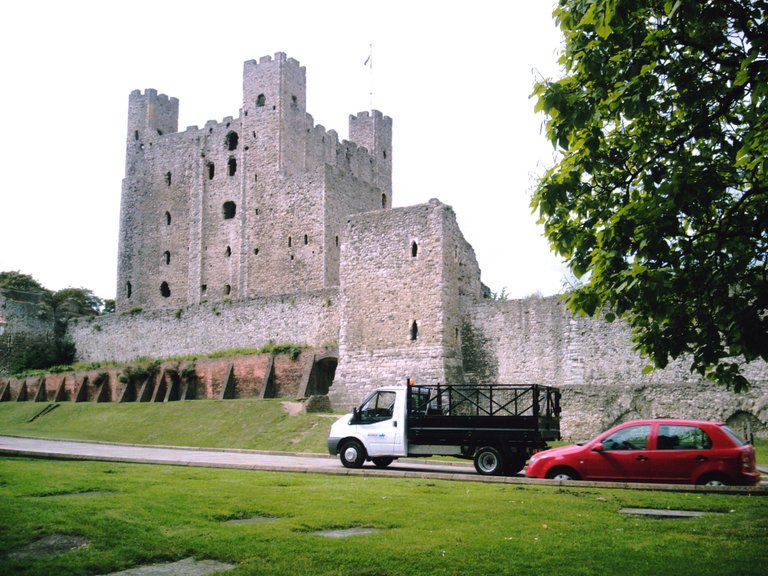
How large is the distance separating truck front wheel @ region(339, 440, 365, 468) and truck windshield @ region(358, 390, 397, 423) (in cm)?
59

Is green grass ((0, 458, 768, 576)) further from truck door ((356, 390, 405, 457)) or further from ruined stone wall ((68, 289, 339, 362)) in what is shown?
ruined stone wall ((68, 289, 339, 362))

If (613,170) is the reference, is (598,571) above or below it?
below

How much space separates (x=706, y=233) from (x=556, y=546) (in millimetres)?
4476

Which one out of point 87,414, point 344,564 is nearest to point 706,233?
point 344,564

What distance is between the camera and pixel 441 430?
1703cm

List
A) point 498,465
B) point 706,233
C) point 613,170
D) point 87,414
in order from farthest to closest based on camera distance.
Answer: point 87,414 < point 498,465 < point 613,170 < point 706,233

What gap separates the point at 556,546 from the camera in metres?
7.91

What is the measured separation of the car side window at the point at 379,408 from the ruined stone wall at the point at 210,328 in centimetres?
1703

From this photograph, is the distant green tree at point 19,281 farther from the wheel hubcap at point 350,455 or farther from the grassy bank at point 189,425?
the wheel hubcap at point 350,455

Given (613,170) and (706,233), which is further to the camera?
(613,170)

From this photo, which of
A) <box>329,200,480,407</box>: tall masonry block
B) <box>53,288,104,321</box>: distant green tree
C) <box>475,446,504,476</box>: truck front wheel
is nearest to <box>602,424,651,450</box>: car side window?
<box>475,446,504,476</box>: truck front wheel

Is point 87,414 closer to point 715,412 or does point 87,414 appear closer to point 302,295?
point 302,295

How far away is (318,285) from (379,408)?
28.4 meters

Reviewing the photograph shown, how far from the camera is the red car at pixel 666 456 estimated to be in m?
12.8
